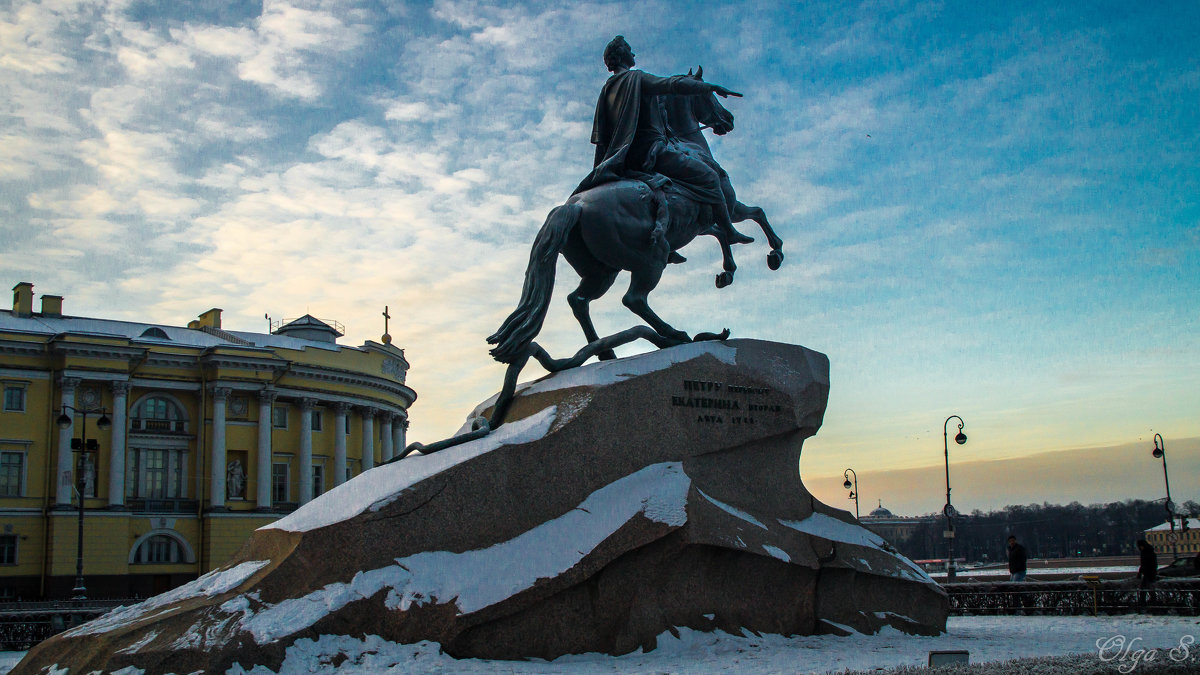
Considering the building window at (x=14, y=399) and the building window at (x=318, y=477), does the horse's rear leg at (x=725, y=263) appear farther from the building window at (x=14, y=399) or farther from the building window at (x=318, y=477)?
the building window at (x=318, y=477)

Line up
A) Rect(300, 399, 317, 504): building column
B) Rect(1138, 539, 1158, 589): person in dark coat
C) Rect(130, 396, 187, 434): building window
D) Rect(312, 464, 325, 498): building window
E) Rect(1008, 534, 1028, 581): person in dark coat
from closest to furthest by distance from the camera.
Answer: Rect(1138, 539, 1158, 589): person in dark coat
Rect(1008, 534, 1028, 581): person in dark coat
Rect(130, 396, 187, 434): building window
Rect(300, 399, 317, 504): building column
Rect(312, 464, 325, 498): building window

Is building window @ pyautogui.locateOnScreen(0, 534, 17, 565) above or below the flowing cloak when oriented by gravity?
below

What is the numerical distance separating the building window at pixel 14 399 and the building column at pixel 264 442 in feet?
33.9

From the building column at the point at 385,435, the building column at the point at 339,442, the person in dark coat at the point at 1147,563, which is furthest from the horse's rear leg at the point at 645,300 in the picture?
the building column at the point at 385,435

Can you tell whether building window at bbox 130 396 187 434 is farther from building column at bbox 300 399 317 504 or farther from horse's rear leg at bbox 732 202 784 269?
horse's rear leg at bbox 732 202 784 269

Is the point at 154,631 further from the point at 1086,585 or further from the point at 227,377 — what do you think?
the point at 227,377

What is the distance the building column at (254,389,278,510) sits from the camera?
50500mm

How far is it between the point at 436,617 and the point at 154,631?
190 cm

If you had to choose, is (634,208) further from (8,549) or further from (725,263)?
(8,549)

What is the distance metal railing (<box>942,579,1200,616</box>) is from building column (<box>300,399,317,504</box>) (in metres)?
42.6

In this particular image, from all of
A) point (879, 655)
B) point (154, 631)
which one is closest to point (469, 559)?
point (154, 631)

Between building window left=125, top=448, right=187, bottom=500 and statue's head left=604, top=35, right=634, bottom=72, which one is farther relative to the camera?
building window left=125, top=448, right=187, bottom=500

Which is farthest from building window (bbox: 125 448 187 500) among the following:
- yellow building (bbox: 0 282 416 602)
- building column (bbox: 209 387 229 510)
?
building column (bbox: 209 387 229 510)

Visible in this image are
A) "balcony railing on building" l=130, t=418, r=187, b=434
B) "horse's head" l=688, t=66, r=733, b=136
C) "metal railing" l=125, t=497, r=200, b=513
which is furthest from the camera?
"balcony railing on building" l=130, t=418, r=187, b=434
